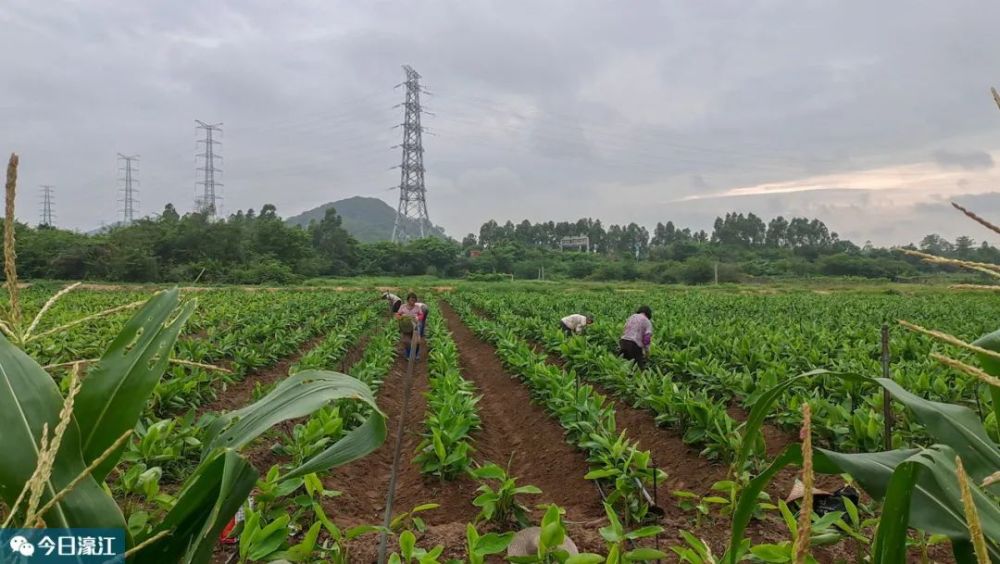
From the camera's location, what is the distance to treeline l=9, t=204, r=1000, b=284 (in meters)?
42.0

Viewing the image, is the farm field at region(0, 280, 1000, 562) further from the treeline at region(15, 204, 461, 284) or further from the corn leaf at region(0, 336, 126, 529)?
the treeline at region(15, 204, 461, 284)

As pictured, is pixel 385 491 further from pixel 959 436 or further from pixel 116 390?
pixel 959 436

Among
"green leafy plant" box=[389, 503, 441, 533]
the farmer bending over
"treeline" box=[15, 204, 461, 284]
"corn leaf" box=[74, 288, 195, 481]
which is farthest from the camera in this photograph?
"treeline" box=[15, 204, 461, 284]

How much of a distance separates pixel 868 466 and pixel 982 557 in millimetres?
A: 562

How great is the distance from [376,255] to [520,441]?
191 feet

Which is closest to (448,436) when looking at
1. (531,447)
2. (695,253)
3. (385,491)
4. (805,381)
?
(385,491)

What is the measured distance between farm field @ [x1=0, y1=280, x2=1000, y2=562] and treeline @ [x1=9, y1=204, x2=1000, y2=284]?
1920cm

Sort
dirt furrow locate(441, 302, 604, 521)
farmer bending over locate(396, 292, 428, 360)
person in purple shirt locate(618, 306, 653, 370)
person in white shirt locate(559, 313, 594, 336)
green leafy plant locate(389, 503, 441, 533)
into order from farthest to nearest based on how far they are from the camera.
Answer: person in white shirt locate(559, 313, 594, 336), farmer bending over locate(396, 292, 428, 360), person in purple shirt locate(618, 306, 653, 370), dirt furrow locate(441, 302, 604, 521), green leafy plant locate(389, 503, 441, 533)

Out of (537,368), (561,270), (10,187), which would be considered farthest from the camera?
(561,270)

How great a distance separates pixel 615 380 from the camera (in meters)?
7.62

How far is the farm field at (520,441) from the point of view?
2012mm

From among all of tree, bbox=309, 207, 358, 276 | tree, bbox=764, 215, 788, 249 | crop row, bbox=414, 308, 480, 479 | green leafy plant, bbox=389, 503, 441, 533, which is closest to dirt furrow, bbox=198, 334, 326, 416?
crop row, bbox=414, 308, 480, 479

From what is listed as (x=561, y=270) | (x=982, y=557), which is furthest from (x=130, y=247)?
(x=982, y=557)

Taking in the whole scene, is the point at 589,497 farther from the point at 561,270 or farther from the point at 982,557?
the point at 561,270
